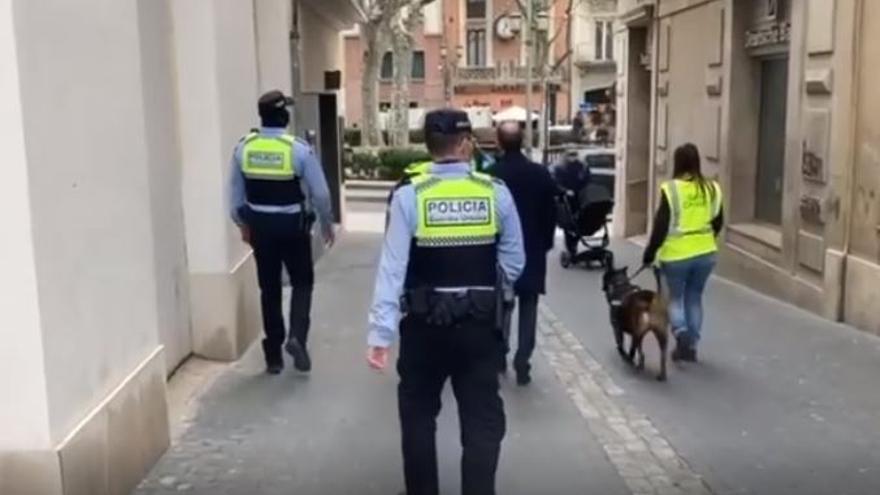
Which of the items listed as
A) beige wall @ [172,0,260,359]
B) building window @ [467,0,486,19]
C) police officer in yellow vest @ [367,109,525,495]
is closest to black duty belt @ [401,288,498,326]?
police officer in yellow vest @ [367,109,525,495]

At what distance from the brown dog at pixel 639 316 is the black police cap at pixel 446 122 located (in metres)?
3.58

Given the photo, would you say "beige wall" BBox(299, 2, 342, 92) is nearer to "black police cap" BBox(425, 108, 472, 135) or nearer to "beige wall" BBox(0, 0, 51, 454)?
"black police cap" BBox(425, 108, 472, 135)

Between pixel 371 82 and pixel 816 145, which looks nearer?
pixel 816 145

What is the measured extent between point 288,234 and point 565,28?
184 feet

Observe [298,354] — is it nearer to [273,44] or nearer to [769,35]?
[273,44]

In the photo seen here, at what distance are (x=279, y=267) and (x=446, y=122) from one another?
3.16 meters

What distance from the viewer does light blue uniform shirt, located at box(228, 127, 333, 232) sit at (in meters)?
7.43

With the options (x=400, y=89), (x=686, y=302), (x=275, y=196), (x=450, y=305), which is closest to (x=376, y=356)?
(x=450, y=305)

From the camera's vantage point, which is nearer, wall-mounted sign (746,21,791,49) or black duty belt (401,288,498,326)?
black duty belt (401,288,498,326)

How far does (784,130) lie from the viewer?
41.8ft

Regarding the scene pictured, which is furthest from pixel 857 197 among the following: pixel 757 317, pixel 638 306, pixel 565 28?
pixel 565 28

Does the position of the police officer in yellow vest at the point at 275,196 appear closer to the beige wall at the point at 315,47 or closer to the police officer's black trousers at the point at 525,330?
the police officer's black trousers at the point at 525,330

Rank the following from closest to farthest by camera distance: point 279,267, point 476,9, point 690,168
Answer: point 279,267, point 690,168, point 476,9

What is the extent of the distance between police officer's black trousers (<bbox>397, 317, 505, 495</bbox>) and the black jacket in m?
2.70
